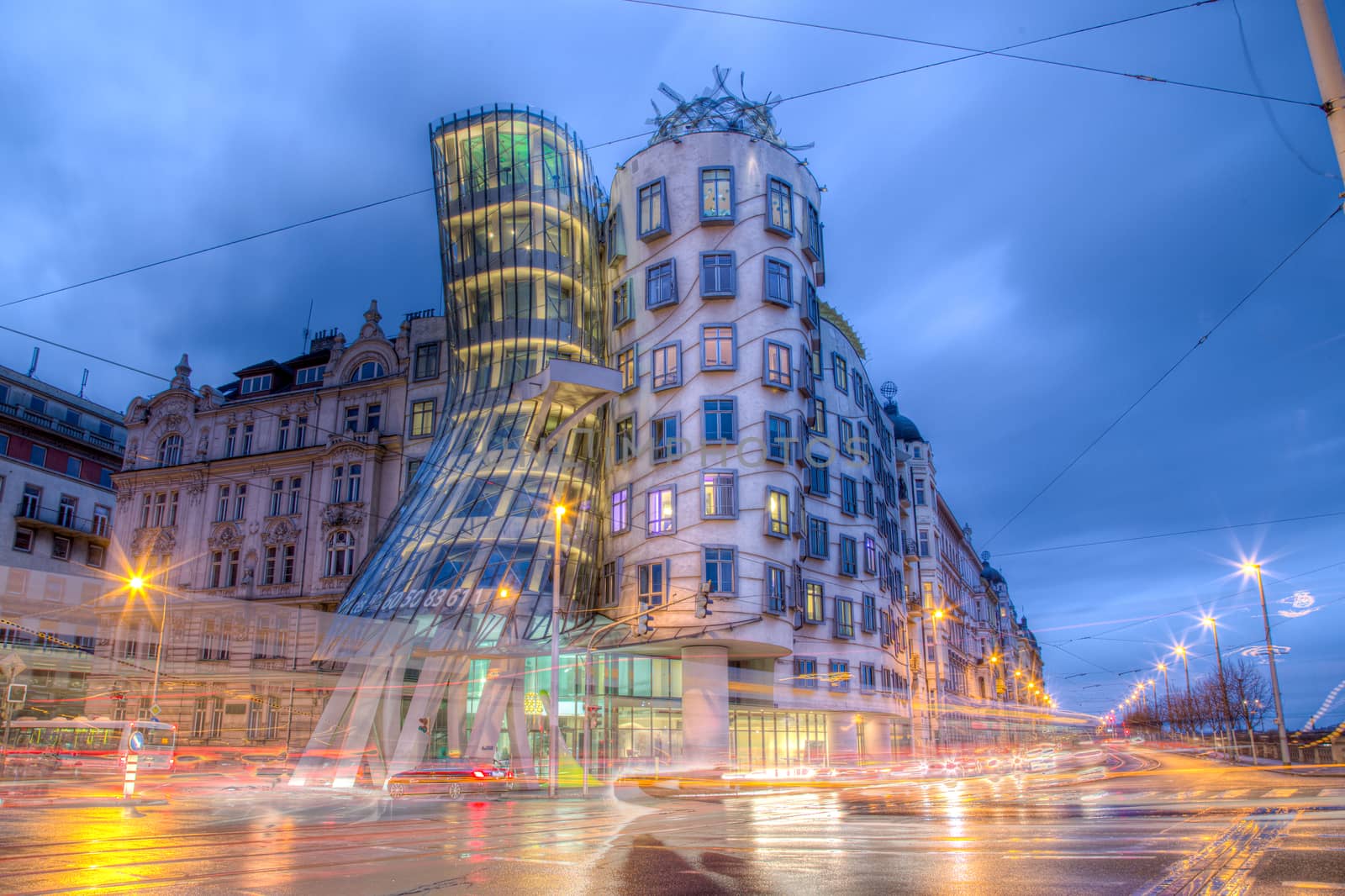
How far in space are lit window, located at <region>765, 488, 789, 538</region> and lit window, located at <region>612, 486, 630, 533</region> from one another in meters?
6.55

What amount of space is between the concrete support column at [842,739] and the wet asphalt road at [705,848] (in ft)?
76.5

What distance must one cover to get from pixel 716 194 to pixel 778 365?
854cm

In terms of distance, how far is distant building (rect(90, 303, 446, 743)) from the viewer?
54406mm

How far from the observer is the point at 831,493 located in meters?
50.4

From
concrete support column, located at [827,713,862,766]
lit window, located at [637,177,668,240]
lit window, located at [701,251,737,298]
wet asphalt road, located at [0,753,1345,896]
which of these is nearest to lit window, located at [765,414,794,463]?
lit window, located at [701,251,737,298]

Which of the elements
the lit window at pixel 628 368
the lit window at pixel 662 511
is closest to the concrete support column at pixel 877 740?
the lit window at pixel 662 511

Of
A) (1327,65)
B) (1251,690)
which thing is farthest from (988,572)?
(1327,65)

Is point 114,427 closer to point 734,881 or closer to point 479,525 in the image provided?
point 479,525

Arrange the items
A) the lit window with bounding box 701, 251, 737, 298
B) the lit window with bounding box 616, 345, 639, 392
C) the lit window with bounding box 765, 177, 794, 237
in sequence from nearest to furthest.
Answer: the lit window with bounding box 701, 251, 737, 298 → the lit window with bounding box 765, 177, 794, 237 → the lit window with bounding box 616, 345, 639, 392

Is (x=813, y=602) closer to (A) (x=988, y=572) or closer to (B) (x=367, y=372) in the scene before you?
(B) (x=367, y=372)

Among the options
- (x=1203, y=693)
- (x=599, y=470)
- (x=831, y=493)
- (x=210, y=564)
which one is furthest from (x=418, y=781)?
(x=1203, y=693)

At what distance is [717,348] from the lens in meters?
42.9

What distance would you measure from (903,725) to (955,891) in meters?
55.3

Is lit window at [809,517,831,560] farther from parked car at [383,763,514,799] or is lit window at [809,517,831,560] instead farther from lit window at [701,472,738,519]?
parked car at [383,763,514,799]
